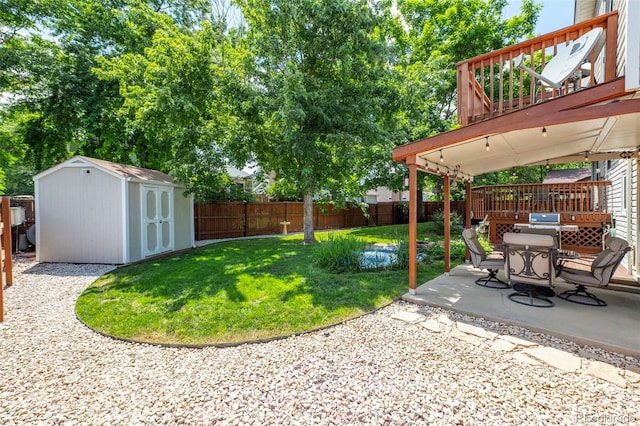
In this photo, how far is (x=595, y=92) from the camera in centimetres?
308

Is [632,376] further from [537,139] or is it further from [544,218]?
[544,218]

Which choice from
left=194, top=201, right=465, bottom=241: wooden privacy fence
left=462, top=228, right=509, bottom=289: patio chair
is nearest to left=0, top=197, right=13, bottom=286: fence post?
left=194, top=201, right=465, bottom=241: wooden privacy fence

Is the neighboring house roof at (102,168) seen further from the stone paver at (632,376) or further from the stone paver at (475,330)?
the stone paver at (632,376)

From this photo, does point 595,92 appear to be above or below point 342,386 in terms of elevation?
above

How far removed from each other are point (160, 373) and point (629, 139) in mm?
7114

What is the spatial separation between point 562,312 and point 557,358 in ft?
4.46

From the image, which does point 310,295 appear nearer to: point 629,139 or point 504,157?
point 504,157

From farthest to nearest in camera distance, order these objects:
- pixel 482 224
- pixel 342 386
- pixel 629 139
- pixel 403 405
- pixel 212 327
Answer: pixel 482 224 < pixel 629 139 < pixel 212 327 < pixel 342 386 < pixel 403 405

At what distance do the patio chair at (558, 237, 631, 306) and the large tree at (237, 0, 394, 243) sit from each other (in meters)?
5.69

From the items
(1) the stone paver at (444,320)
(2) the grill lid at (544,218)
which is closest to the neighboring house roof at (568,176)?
(2) the grill lid at (544,218)

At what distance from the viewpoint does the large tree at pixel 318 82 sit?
834cm

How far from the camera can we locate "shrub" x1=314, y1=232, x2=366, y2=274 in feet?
21.5

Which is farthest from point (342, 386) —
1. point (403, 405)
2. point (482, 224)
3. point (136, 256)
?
point (482, 224)

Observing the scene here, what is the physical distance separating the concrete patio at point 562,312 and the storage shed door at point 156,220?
719 centimetres
